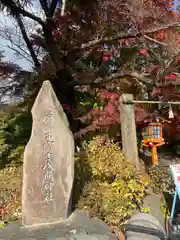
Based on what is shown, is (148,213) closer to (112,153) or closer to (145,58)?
(112,153)

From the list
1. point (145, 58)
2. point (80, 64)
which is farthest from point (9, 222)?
point (145, 58)

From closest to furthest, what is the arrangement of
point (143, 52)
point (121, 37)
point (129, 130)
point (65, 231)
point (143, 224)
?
point (65, 231), point (143, 224), point (121, 37), point (129, 130), point (143, 52)

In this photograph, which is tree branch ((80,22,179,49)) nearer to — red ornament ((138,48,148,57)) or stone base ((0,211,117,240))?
red ornament ((138,48,148,57))

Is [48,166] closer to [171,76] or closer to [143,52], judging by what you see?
[171,76]

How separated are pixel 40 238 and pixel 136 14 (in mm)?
3660

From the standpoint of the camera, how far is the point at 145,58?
7586 mm

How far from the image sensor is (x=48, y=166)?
3781 mm

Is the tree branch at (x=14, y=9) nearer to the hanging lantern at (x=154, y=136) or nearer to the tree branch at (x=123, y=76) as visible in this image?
the tree branch at (x=123, y=76)

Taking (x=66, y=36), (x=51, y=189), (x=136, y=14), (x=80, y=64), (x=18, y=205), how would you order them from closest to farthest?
(x=51, y=189)
(x=18, y=205)
(x=136, y=14)
(x=66, y=36)
(x=80, y=64)

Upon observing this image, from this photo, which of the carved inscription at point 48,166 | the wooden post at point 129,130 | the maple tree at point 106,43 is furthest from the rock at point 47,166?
the maple tree at point 106,43

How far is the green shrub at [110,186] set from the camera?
4.16 m

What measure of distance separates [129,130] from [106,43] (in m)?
1.96

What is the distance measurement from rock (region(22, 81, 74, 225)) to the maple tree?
2.21 meters

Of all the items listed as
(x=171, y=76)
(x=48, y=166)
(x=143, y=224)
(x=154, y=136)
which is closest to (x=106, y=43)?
(x=171, y=76)
